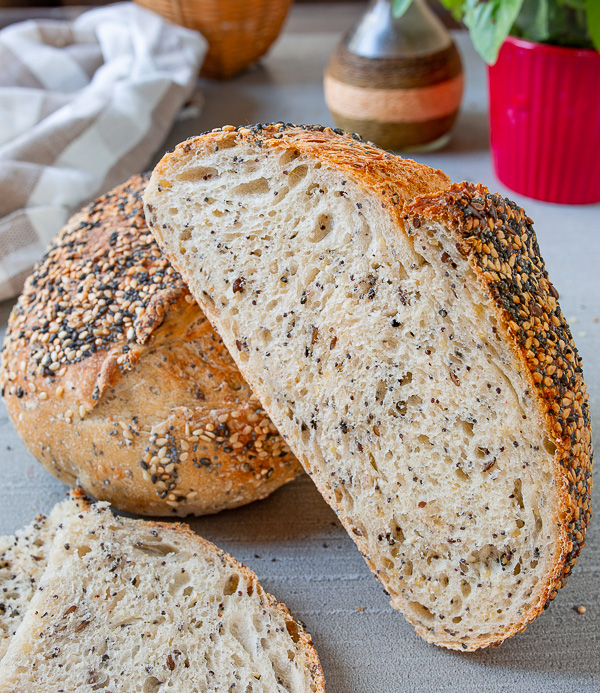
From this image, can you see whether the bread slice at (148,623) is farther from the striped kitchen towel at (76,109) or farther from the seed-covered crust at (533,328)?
the striped kitchen towel at (76,109)

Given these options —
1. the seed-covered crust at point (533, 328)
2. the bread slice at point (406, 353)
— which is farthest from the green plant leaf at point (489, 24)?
the seed-covered crust at point (533, 328)

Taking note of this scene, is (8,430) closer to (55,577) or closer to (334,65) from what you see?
(55,577)

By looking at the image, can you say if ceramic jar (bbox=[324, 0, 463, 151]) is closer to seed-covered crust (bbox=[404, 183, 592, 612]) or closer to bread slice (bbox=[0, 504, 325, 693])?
seed-covered crust (bbox=[404, 183, 592, 612])

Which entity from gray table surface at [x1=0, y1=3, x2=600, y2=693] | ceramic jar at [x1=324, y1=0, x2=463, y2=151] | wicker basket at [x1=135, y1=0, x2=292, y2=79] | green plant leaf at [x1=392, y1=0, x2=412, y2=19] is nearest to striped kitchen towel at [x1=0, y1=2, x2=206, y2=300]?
Result: wicker basket at [x1=135, y1=0, x2=292, y2=79]

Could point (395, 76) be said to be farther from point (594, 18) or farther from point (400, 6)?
point (594, 18)

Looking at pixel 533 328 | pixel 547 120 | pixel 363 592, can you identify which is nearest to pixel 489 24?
pixel 547 120
